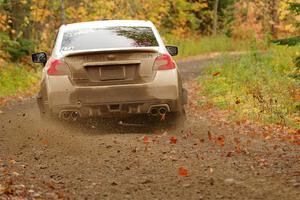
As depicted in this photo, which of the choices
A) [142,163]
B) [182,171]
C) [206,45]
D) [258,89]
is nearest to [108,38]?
[142,163]

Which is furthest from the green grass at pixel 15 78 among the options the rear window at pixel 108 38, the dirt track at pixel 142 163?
the rear window at pixel 108 38

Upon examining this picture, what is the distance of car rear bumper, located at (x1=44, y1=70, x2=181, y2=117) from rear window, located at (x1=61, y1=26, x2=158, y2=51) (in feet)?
2.15

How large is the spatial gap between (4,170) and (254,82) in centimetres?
842

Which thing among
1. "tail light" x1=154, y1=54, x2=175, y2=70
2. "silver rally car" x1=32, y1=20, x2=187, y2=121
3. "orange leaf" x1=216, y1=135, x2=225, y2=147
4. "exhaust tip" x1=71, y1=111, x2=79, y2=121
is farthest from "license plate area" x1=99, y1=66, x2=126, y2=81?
"orange leaf" x1=216, y1=135, x2=225, y2=147

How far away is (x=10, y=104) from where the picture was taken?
14.9 metres

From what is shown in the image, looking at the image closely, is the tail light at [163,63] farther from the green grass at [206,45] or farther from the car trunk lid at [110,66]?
the green grass at [206,45]

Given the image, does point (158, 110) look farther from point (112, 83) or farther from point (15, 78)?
point (15, 78)

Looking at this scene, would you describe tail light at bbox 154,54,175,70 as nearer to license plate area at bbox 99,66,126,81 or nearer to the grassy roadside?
license plate area at bbox 99,66,126,81

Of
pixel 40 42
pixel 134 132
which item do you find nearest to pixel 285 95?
pixel 134 132

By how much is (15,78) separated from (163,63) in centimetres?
1101

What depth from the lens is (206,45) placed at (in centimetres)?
3575

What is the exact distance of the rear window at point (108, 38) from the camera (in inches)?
361

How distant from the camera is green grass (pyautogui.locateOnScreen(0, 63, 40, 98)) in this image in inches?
694

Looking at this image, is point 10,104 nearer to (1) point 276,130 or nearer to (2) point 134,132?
(2) point 134,132
